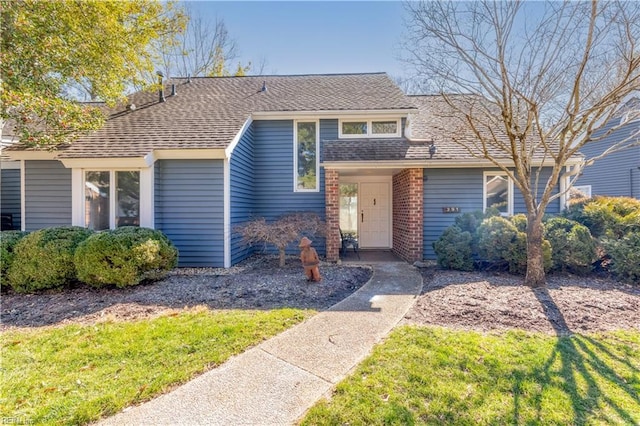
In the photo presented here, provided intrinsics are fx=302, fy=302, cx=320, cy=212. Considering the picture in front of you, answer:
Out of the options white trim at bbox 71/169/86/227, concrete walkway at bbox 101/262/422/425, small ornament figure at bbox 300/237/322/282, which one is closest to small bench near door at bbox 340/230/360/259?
small ornament figure at bbox 300/237/322/282

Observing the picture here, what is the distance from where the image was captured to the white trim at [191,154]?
7.30m

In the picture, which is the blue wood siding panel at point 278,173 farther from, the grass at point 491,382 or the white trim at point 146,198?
the grass at point 491,382

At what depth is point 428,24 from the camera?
619 cm

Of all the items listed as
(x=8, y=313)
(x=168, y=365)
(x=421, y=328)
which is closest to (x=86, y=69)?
(x=8, y=313)

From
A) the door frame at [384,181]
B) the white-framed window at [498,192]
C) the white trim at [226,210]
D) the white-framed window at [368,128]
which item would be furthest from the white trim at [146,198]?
the white-framed window at [498,192]

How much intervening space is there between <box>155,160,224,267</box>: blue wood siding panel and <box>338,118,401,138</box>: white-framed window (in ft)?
13.6

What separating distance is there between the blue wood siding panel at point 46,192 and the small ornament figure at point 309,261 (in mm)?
6592

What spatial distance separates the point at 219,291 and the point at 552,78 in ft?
24.6

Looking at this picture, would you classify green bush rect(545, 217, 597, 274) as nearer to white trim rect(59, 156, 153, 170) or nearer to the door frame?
the door frame

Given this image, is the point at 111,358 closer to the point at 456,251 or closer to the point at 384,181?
the point at 456,251

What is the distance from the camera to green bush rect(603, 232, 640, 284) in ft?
19.4

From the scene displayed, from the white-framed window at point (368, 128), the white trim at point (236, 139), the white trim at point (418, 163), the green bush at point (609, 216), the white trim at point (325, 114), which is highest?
the white trim at point (325, 114)

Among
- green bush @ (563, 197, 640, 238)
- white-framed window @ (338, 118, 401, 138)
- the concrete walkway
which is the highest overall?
white-framed window @ (338, 118, 401, 138)

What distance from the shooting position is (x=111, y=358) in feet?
10.7
